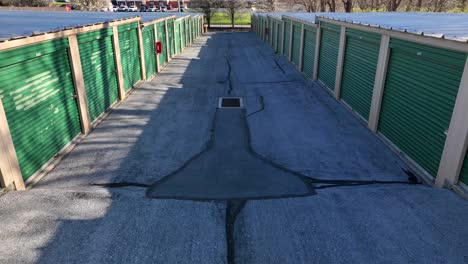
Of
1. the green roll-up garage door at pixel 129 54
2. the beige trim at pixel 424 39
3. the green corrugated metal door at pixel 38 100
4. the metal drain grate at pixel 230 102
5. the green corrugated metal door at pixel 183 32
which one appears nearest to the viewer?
the beige trim at pixel 424 39

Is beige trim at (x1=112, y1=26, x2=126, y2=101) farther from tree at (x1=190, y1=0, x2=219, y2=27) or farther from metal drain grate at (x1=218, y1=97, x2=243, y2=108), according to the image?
tree at (x1=190, y1=0, x2=219, y2=27)

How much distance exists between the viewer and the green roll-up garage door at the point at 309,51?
15094mm

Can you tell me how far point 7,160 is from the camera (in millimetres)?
5512

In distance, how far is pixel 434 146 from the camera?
629 centimetres

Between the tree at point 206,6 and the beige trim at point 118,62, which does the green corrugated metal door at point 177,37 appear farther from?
the tree at point 206,6

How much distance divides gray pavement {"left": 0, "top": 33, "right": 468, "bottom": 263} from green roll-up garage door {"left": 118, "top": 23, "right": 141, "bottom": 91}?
3.52 meters

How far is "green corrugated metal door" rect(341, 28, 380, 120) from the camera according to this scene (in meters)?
9.05

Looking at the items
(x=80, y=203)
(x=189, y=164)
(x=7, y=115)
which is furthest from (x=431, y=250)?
(x=7, y=115)

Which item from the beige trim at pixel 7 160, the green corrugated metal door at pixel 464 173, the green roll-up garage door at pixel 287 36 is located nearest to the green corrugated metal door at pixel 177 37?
the green roll-up garage door at pixel 287 36

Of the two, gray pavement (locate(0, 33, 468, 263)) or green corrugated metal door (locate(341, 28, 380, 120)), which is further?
green corrugated metal door (locate(341, 28, 380, 120))

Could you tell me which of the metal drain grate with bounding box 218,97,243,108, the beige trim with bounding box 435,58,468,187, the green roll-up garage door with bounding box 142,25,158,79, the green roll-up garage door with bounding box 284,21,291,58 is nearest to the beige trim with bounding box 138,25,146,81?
the green roll-up garage door with bounding box 142,25,158,79

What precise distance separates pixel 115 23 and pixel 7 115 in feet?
20.1

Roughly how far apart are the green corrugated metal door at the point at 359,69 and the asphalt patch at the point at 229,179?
3.77 metres

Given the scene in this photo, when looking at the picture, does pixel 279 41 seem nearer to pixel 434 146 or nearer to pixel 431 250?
pixel 434 146
